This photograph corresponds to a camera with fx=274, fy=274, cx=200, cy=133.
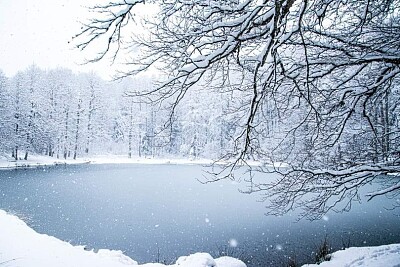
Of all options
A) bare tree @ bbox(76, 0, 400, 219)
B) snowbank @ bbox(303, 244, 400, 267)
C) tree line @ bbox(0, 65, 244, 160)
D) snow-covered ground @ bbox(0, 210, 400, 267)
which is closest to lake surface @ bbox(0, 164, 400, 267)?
snowbank @ bbox(303, 244, 400, 267)

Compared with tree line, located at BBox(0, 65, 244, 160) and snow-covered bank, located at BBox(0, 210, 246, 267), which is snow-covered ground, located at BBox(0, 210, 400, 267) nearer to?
snow-covered bank, located at BBox(0, 210, 246, 267)

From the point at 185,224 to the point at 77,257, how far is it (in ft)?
21.1

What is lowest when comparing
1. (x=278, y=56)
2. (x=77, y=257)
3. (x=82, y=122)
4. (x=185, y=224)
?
(x=185, y=224)

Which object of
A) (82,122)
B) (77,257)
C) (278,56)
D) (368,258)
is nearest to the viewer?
(278,56)

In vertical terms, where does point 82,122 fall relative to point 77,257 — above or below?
above

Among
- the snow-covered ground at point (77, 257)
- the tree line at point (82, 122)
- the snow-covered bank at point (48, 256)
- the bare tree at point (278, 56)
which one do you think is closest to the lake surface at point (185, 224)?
the snow-covered ground at point (77, 257)

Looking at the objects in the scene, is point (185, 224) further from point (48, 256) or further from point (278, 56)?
point (278, 56)

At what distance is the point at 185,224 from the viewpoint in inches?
476

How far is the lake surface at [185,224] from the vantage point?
368 inches

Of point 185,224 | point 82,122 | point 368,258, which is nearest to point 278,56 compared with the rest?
point 368,258

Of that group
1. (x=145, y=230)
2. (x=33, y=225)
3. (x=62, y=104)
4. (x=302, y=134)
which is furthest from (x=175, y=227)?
(x=62, y=104)

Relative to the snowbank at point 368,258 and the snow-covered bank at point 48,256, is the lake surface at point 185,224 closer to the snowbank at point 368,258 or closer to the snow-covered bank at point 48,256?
the snowbank at point 368,258

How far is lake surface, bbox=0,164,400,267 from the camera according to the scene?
934 cm

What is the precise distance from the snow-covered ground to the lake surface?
1.57 meters
